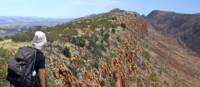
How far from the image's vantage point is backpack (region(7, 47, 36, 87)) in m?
8.84

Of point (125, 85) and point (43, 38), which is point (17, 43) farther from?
point (43, 38)

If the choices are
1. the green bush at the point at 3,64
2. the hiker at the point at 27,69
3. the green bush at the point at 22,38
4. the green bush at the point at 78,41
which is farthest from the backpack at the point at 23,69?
the green bush at the point at 78,41

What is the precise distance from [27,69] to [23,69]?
0.08 metres

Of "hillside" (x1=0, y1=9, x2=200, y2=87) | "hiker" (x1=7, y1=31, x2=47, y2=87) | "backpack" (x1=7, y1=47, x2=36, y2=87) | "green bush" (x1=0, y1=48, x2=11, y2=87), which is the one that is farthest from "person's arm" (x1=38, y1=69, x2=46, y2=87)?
"hillside" (x1=0, y1=9, x2=200, y2=87)

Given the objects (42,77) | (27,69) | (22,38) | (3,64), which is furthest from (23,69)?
(22,38)

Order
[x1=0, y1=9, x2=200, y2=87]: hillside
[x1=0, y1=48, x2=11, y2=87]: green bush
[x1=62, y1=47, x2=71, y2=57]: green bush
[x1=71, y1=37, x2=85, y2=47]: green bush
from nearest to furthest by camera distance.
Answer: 1. [x1=0, y1=48, x2=11, y2=87]: green bush
2. [x1=0, y1=9, x2=200, y2=87]: hillside
3. [x1=62, y1=47, x2=71, y2=57]: green bush
4. [x1=71, y1=37, x2=85, y2=47]: green bush

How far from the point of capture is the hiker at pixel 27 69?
29.0 feet

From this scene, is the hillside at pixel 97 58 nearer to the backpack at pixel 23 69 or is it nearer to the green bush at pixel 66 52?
the green bush at pixel 66 52

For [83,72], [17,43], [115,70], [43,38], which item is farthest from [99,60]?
[43,38]

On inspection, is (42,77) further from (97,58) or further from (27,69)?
(97,58)

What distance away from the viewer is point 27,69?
8906 millimetres

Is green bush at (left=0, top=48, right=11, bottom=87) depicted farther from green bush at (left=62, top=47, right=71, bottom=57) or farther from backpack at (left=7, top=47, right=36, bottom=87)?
backpack at (left=7, top=47, right=36, bottom=87)

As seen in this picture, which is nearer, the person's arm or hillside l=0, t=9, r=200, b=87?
the person's arm

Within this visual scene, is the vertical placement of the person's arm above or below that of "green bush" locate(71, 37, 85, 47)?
above
